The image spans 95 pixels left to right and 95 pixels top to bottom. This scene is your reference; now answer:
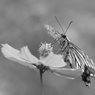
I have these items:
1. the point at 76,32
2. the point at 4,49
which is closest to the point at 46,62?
the point at 4,49

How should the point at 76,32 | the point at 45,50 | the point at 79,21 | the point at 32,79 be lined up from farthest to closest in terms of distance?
the point at 79,21 < the point at 76,32 < the point at 32,79 < the point at 45,50

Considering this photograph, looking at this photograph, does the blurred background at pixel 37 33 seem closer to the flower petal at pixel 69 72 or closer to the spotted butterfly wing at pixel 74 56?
the spotted butterfly wing at pixel 74 56

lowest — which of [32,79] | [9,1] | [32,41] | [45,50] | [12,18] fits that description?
[45,50]

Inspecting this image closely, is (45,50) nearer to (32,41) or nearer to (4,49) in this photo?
(4,49)

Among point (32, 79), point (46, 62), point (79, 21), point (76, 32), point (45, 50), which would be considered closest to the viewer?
point (46, 62)

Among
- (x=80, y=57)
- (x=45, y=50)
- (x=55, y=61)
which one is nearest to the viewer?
(x=55, y=61)

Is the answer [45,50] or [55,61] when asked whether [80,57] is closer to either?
[45,50]

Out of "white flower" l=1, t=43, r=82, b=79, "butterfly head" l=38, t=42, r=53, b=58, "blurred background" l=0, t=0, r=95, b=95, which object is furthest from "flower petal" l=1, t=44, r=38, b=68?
"blurred background" l=0, t=0, r=95, b=95

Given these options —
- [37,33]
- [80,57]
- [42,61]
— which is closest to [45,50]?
A: [42,61]
